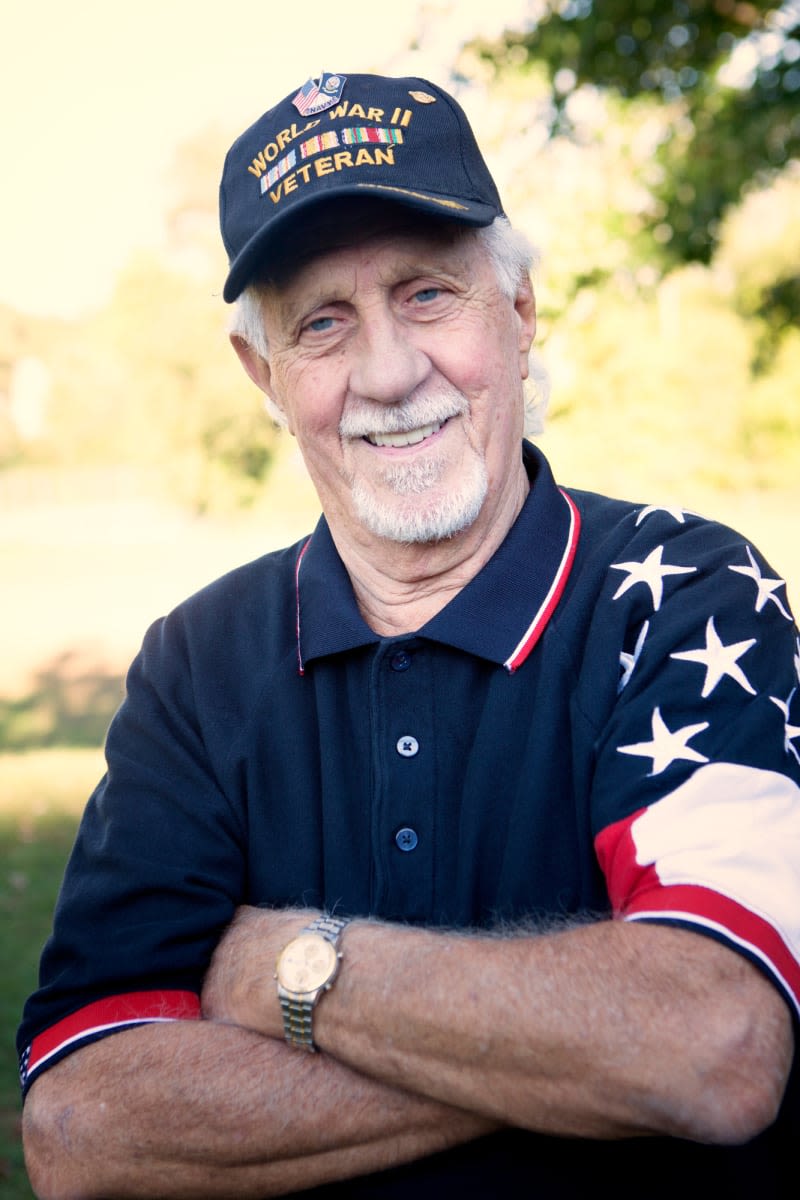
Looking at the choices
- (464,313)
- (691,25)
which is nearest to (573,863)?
(464,313)

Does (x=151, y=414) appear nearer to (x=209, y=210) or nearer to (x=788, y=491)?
(x=209, y=210)

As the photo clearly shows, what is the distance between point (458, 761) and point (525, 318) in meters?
0.94

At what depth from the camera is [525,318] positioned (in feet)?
8.00

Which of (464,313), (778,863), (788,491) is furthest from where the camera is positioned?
(788,491)

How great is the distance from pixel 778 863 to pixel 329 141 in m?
1.39

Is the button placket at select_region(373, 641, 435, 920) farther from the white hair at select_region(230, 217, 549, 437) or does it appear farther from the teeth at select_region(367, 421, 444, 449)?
the white hair at select_region(230, 217, 549, 437)

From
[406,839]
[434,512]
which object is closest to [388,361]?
[434,512]

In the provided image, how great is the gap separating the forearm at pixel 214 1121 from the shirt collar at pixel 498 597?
70 centimetres

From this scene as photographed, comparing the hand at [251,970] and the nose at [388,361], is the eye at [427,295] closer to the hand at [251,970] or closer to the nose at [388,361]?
the nose at [388,361]

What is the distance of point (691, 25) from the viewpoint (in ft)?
19.3

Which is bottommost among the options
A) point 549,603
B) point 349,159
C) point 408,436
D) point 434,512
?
point 549,603

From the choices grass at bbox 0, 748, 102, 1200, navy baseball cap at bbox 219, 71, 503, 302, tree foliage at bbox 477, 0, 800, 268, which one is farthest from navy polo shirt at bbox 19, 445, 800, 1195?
tree foliage at bbox 477, 0, 800, 268

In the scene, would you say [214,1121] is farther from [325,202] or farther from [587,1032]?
[325,202]

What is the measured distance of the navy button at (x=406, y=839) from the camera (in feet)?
6.57
